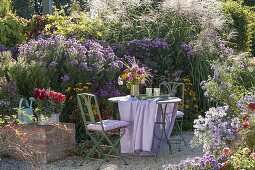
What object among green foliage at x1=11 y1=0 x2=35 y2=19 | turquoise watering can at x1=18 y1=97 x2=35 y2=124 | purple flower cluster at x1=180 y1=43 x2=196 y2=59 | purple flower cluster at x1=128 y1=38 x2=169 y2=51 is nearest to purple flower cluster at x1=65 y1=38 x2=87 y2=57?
purple flower cluster at x1=128 y1=38 x2=169 y2=51

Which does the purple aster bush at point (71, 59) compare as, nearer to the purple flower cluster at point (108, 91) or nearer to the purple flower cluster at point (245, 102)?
the purple flower cluster at point (108, 91)

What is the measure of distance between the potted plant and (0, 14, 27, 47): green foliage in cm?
363

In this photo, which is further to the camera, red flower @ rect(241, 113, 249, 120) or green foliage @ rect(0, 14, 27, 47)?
green foliage @ rect(0, 14, 27, 47)

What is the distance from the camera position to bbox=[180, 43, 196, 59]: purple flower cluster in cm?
912

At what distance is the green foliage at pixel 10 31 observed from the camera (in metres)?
10.0

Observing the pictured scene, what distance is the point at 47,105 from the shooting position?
6680mm

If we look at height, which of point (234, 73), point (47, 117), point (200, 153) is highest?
point (234, 73)

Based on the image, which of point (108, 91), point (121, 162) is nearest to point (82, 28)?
point (108, 91)

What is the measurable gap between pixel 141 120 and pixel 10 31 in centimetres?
446

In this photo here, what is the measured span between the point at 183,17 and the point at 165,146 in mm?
3083

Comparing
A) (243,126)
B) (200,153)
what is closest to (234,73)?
(200,153)

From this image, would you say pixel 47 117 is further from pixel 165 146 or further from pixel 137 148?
pixel 165 146

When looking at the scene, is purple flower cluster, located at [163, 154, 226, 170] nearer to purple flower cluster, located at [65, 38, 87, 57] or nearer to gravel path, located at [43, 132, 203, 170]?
gravel path, located at [43, 132, 203, 170]

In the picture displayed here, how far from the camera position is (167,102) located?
6.49m
